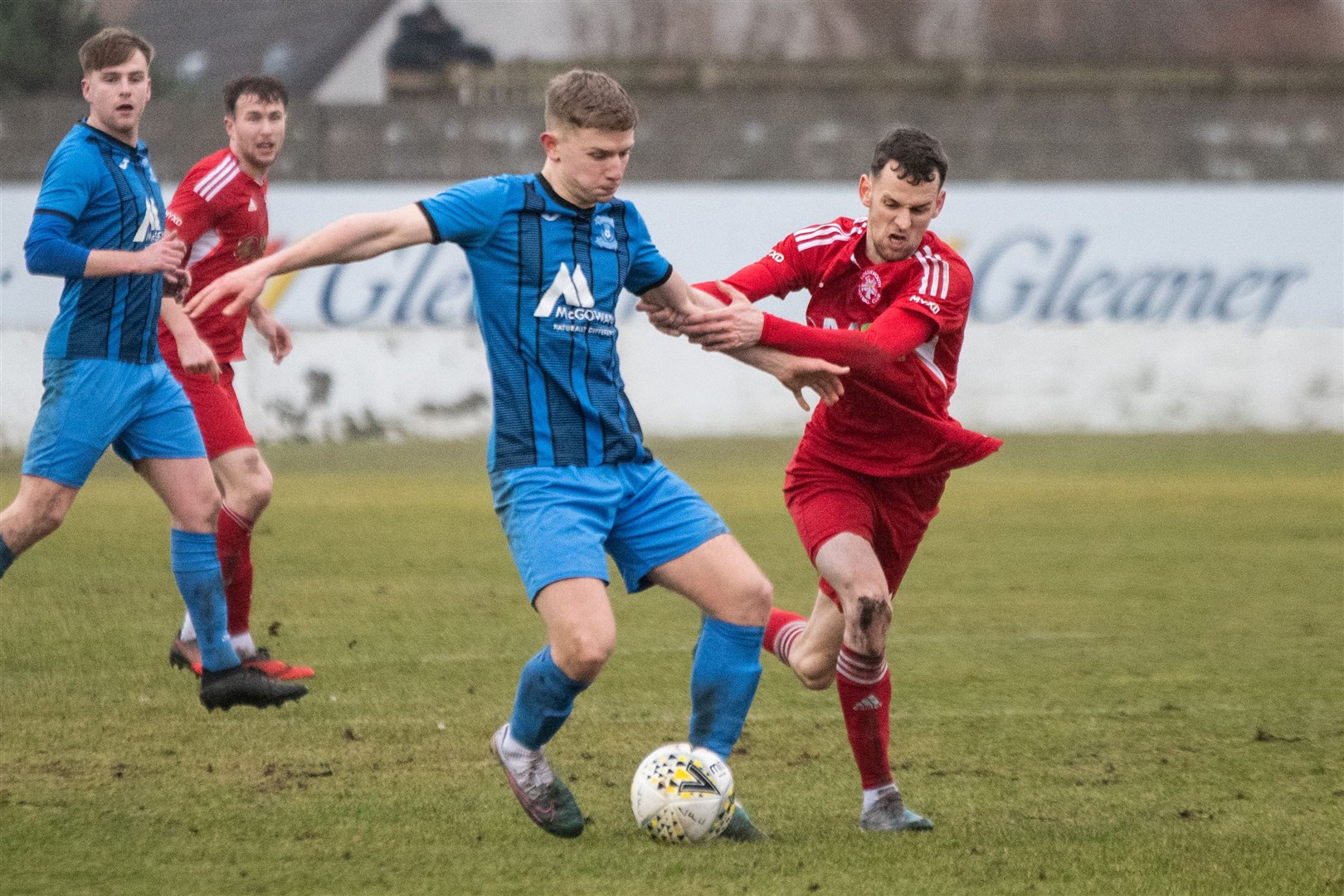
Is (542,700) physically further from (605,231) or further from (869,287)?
(869,287)

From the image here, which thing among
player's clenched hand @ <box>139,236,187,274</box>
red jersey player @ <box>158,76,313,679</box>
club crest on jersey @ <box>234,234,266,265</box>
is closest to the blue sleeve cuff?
player's clenched hand @ <box>139,236,187,274</box>

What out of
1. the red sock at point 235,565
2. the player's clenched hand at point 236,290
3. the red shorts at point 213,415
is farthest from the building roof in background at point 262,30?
the player's clenched hand at point 236,290

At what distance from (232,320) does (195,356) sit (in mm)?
1094

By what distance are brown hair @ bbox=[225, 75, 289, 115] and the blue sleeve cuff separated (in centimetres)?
146

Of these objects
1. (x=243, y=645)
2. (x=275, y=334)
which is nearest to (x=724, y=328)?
(x=275, y=334)

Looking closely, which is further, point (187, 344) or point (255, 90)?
point (255, 90)

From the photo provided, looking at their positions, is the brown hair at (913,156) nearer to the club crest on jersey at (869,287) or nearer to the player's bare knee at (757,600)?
the club crest on jersey at (869,287)

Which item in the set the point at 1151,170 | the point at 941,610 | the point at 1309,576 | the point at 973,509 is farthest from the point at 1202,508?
the point at 1151,170

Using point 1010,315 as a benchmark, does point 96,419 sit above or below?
above

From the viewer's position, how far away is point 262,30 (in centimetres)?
3672

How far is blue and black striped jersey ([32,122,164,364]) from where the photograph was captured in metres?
5.55

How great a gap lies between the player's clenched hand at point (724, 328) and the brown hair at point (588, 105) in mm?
608

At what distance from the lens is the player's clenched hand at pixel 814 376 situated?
4.86 meters

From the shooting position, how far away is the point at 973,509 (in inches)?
492
